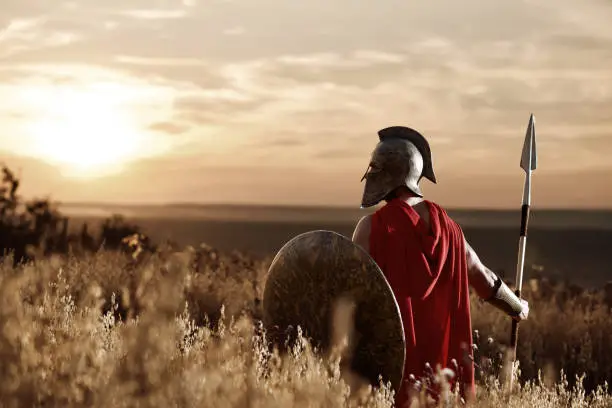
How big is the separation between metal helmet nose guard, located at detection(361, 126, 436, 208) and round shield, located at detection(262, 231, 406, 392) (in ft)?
2.18

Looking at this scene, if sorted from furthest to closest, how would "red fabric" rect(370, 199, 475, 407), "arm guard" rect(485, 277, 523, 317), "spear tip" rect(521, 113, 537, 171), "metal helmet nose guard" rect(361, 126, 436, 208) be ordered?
"spear tip" rect(521, 113, 537, 171), "arm guard" rect(485, 277, 523, 317), "metal helmet nose guard" rect(361, 126, 436, 208), "red fabric" rect(370, 199, 475, 407)

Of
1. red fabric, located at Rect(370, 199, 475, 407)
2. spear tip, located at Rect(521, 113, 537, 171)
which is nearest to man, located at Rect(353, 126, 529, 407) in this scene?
red fabric, located at Rect(370, 199, 475, 407)

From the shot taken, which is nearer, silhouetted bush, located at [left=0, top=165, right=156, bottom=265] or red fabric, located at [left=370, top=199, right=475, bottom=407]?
red fabric, located at [left=370, top=199, right=475, bottom=407]

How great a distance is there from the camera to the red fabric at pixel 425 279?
5348 mm

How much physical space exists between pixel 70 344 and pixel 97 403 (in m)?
0.75

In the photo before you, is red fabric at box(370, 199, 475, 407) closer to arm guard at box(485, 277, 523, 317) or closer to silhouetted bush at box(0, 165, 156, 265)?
arm guard at box(485, 277, 523, 317)

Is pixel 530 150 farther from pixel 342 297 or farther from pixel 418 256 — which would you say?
pixel 342 297

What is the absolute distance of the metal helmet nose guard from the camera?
5660mm

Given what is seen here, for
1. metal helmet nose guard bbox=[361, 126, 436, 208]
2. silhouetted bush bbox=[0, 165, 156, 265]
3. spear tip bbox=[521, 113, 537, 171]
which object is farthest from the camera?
silhouetted bush bbox=[0, 165, 156, 265]

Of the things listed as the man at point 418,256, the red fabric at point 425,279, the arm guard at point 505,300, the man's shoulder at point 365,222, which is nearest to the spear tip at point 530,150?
Result: the arm guard at point 505,300

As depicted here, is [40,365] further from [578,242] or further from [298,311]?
[578,242]

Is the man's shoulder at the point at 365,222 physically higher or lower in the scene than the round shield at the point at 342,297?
higher

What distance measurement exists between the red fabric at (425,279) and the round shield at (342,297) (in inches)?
13.7

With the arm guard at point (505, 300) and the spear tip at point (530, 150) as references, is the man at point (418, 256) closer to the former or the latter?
the arm guard at point (505, 300)
